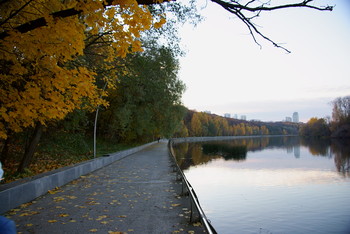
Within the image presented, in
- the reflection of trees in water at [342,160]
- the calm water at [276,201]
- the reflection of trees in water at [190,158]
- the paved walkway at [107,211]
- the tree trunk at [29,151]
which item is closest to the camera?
the paved walkway at [107,211]

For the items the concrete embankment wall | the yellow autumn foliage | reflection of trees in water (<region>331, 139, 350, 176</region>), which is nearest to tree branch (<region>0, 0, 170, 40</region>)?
the yellow autumn foliage

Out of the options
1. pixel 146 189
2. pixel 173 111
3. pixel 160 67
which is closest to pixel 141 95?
pixel 160 67

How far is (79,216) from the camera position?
6223 millimetres

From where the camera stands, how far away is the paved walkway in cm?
548

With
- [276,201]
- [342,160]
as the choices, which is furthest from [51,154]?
[342,160]

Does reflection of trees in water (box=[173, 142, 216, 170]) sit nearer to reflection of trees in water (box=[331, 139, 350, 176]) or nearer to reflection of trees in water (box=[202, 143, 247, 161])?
reflection of trees in water (box=[202, 143, 247, 161])

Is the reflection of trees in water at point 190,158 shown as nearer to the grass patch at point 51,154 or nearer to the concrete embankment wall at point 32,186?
the grass patch at point 51,154

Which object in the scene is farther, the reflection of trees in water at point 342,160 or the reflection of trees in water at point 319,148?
the reflection of trees in water at point 319,148

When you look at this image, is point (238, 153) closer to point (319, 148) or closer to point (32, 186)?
point (319, 148)

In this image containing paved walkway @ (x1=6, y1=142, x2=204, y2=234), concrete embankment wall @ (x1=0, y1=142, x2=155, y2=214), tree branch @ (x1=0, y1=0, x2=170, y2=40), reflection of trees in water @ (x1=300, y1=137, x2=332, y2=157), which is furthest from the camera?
reflection of trees in water @ (x1=300, y1=137, x2=332, y2=157)

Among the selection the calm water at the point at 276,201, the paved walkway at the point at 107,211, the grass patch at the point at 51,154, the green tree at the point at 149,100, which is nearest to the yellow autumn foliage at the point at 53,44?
the paved walkway at the point at 107,211

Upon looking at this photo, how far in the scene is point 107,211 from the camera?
6.69m

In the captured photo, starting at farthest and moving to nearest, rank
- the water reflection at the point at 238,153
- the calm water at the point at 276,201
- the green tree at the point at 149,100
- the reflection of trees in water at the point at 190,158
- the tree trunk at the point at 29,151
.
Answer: the water reflection at the point at 238,153 → the reflection of trees in water at the point at 190,158 → the green tree at the point at 149,100 → the tree trunk at the point at 29,151 → the calm water at the point at 276,201

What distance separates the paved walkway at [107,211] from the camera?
18.0ft
